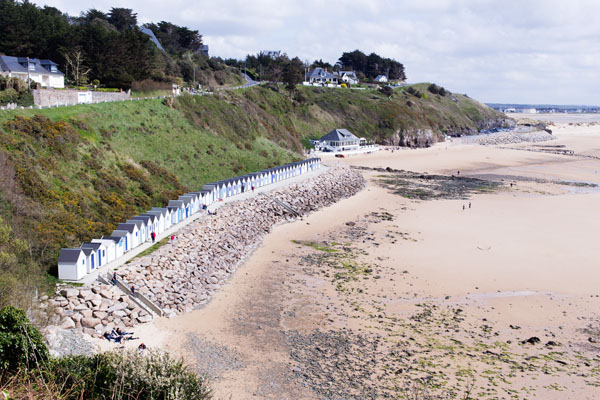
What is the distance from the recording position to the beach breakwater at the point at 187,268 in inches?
794

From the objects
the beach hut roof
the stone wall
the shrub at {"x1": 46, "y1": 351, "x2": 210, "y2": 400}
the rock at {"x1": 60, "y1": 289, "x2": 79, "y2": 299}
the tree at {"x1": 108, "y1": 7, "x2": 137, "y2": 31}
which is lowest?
the rock at {"x1": 60, "y1": 289, "x2": 79, "y2": 299}

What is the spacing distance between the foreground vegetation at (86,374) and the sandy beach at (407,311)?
192 inches

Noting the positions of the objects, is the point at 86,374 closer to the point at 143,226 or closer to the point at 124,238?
the point at 124,238

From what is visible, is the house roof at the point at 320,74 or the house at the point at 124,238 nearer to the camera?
the house at the point at 124,238

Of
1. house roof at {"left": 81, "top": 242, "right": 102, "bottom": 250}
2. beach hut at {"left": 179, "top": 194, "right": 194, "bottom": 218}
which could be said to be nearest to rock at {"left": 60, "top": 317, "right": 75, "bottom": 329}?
house roof at {"left": 81, "top": 242, "right": 102, "bottom": 250}

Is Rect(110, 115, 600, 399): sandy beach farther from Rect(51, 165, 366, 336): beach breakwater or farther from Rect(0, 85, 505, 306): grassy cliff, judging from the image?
Rect(0, 85, 505, 306): grassy cliff

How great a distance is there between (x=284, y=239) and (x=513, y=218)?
828 inches

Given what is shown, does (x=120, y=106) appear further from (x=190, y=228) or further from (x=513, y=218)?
(x=513, y=218)

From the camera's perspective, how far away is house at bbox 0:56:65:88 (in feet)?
152

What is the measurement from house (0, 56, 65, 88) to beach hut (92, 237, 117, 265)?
2767 cm

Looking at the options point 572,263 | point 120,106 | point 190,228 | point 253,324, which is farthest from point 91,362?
point 120,106

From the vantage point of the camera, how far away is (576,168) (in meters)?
78.8

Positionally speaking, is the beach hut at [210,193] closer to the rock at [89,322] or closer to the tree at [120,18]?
the rock at [89,322]

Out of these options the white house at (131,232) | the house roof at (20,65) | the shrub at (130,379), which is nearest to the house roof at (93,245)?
the white house at (131,232)
